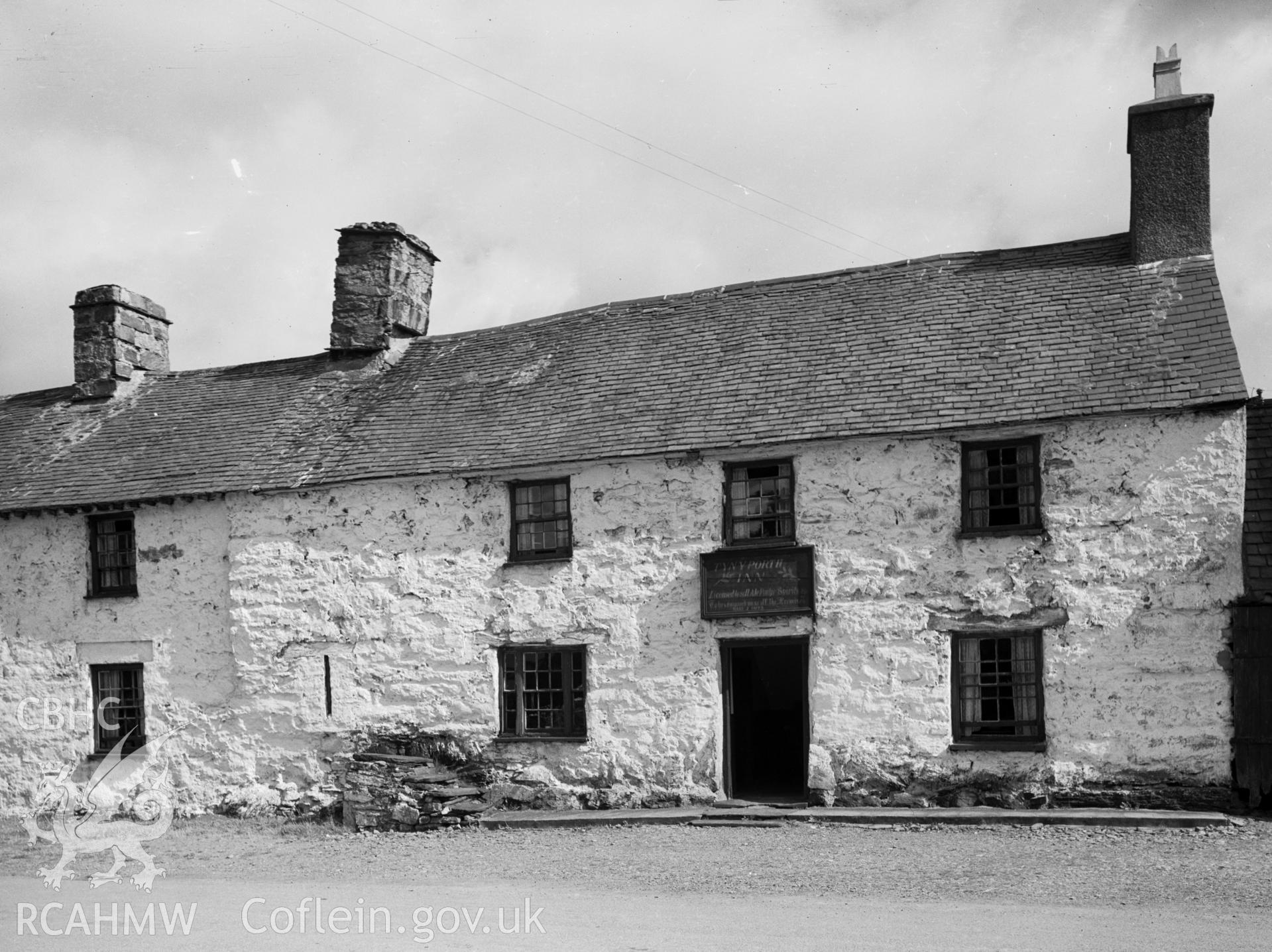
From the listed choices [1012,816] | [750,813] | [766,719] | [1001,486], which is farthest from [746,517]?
[766,719]

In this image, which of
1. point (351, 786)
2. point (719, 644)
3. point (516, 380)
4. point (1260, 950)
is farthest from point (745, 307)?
point (1260, 950)

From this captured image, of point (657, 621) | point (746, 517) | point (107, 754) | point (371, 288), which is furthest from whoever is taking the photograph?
point (371, 288)

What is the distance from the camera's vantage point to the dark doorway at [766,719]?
1692 centimetres

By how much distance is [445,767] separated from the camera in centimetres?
1820

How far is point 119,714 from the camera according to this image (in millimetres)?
20672

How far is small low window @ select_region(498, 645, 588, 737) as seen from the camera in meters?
17.8

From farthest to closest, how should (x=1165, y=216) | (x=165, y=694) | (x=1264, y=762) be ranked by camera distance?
(x=165, y=694) < (x=1165, y=216) < (x=1264, y=762)

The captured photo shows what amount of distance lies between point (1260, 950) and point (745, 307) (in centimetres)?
1294

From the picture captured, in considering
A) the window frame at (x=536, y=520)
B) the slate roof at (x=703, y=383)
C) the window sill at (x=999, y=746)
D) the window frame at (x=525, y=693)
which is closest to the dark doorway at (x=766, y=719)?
the window sill at (x=999, y=746)

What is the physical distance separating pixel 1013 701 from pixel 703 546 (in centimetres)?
435

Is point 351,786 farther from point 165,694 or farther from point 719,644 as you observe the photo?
point 719,644

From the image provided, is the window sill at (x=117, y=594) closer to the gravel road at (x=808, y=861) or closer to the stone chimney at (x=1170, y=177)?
the gravel road at (x=808, y=861)

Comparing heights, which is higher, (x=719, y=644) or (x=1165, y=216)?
(x=1165, y=216)

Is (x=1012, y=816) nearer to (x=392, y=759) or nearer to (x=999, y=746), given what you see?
(x=999, y=746)
